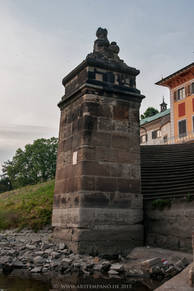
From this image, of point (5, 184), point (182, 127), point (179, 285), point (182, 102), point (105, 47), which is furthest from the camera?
point (5, 184)

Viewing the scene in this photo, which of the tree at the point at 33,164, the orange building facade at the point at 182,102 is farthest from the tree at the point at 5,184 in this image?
the orange building facade at the point at 182,102

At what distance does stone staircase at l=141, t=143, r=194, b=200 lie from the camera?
24.7 ft

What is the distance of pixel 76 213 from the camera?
21.4 feet

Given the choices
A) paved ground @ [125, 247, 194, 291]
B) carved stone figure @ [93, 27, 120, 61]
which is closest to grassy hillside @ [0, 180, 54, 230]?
paved ground @ [125, 247, 194, 291]

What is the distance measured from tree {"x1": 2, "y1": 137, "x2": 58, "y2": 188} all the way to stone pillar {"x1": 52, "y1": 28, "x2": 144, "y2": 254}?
37.0 metres

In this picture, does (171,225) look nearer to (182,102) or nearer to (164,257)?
(164,257)

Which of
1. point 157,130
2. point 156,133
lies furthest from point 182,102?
point 156,133

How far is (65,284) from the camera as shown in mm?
4520

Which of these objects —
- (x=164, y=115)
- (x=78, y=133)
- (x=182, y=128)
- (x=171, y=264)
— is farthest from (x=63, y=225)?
(x=164, y=115)

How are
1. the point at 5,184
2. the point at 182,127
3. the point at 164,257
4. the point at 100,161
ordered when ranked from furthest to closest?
the point at 5,184, the point at 182,127, the point at 100,161, the point at 164,257

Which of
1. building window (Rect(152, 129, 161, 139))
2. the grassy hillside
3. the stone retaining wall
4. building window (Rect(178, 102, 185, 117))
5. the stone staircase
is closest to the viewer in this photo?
the stone retaining wall

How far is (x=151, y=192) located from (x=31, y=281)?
3.98 metres

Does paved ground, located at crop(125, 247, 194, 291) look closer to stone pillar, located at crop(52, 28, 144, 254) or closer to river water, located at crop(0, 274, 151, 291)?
river water, located at crop(0, 274, 151, 291)

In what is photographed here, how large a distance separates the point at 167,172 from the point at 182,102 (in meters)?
21.7
